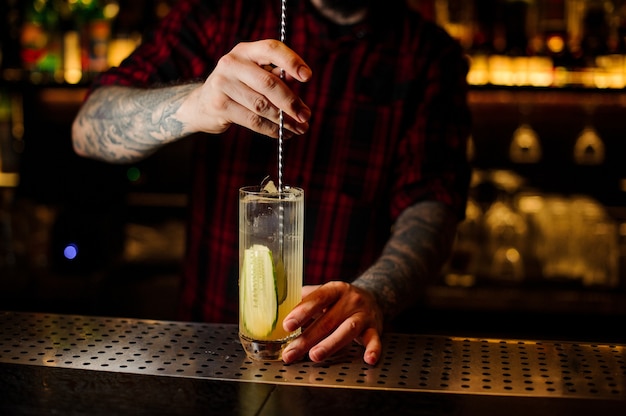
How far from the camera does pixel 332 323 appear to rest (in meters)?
1.49

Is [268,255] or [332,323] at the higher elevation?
[268,255]

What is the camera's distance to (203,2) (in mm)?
2178

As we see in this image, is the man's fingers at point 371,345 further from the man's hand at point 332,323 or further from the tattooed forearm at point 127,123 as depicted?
the tattooed forearm at point 127,123

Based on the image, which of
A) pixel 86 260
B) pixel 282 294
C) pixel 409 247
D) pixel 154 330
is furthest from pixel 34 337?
pixel 86 260

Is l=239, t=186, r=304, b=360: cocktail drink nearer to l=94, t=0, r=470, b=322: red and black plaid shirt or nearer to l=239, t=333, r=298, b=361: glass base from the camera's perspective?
l=239, t=333, r=298, b=361: glass base

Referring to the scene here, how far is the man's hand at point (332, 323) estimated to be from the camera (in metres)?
1.42

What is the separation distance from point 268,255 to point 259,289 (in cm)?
5

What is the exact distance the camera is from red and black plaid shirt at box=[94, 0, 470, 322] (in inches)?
85.7

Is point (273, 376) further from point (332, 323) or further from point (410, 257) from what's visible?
point (410, 257)

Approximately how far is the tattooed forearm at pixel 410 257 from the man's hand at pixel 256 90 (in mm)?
447

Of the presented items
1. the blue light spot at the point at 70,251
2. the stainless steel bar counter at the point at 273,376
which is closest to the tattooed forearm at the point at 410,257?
the stainless steel bar counter at the point at 273,376

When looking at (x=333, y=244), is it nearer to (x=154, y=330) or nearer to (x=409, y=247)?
(x=409, y=247)

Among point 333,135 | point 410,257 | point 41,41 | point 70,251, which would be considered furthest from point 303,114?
point 41,41

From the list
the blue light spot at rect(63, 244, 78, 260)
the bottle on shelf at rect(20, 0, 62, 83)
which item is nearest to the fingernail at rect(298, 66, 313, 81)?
the blue light spot at rect(63, 244, 78, 260)
